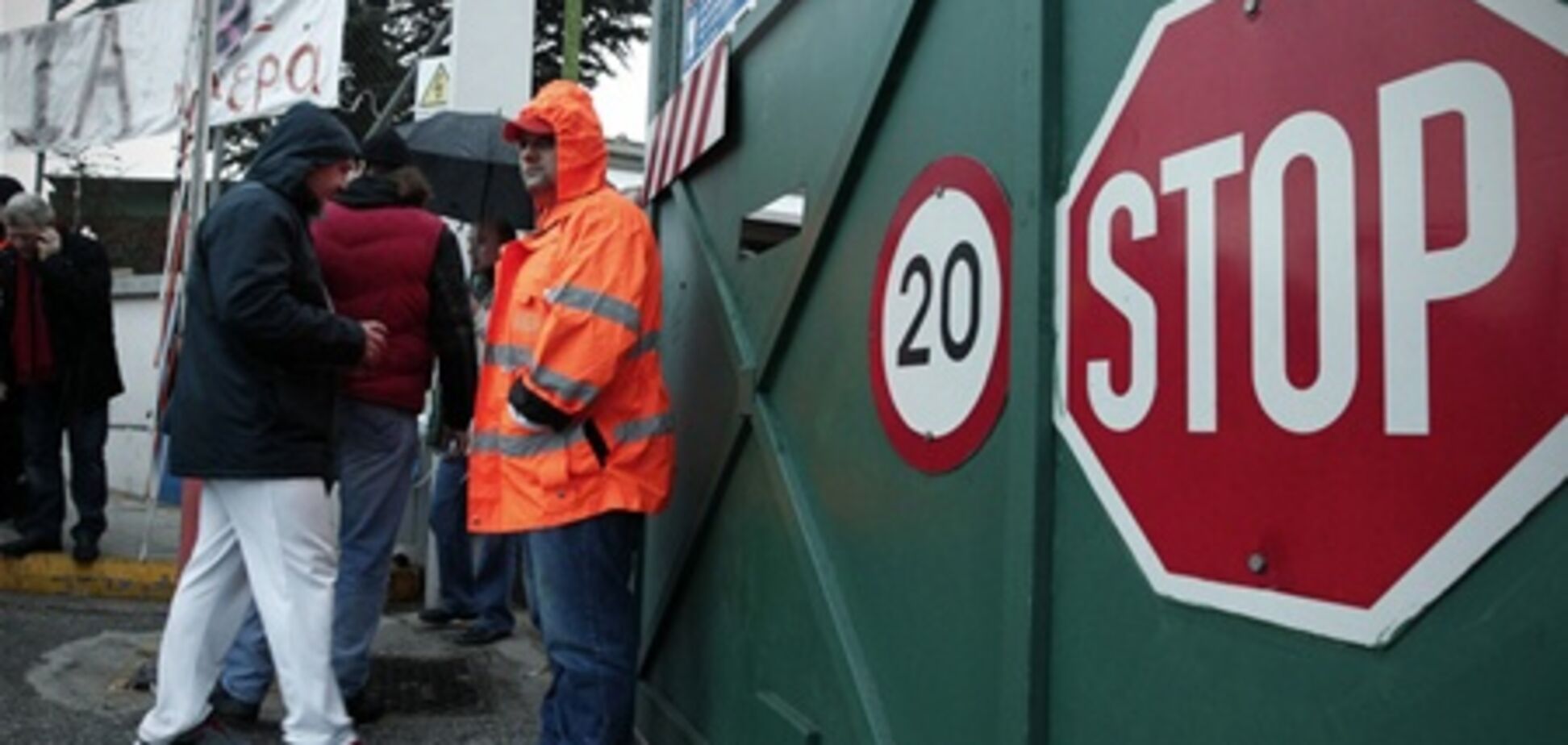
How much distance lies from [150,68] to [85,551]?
270cm

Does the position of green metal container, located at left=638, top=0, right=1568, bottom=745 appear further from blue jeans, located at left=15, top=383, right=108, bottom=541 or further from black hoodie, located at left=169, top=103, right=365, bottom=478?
blue jeans, located at left=15, top=383, right=108, bottom=541

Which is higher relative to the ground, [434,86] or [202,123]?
[434,86]

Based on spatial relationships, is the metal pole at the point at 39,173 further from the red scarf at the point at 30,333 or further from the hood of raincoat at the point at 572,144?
the hood of raincoat at the point at 572,144

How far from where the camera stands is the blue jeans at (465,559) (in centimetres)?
493

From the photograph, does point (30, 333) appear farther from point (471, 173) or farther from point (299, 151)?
point (299, 151)

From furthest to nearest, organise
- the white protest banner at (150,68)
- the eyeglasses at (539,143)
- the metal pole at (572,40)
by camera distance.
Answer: the metal pole at (572,40) → the white protest banner at (150,68) → the eyeglasses at (539,143)

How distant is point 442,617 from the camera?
5242 mm

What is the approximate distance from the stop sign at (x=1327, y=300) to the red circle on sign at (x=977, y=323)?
0.64 ft

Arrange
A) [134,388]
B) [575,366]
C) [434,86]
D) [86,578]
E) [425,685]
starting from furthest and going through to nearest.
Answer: [134,388], [434,86], [86,578], [425,685], [575,366]

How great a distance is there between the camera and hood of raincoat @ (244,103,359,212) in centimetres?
319

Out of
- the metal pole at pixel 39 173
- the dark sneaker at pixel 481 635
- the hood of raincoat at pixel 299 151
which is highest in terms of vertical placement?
the metal pole at pixel 39 173

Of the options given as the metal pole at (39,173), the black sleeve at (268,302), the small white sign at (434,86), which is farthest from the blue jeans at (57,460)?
the metal pole at (39,173)

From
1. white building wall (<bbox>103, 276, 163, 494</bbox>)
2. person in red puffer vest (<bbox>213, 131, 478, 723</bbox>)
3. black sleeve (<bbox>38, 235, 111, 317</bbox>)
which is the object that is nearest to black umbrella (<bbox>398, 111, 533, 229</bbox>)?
person in red puffer vest (<bbox>213, 131, 478, 723</bbox>)

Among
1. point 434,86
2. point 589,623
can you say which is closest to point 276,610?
point 589,623
